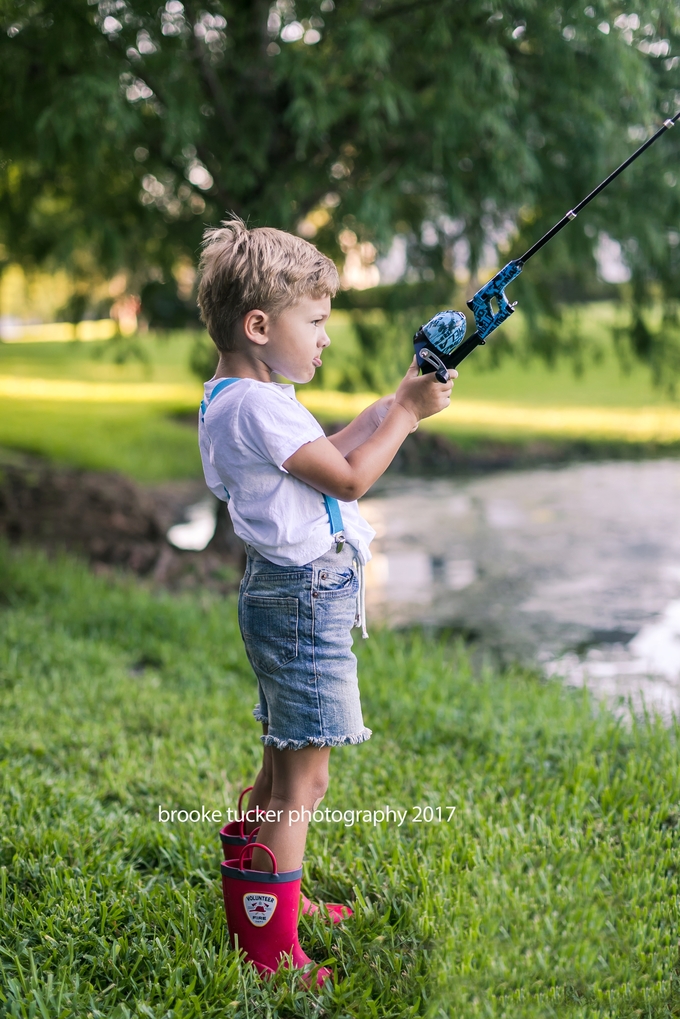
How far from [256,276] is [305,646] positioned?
0.70m

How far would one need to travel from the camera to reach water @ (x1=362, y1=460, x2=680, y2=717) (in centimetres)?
431

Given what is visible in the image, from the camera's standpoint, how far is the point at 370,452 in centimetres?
186

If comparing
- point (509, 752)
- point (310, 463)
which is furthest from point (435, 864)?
point (310, 463)

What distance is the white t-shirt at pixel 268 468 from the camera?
1.83 meters

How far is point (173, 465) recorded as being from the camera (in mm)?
9461

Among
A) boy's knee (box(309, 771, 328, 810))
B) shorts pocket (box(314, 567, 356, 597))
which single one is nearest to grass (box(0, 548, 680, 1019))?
boy's knee (box(309, 771, 328, 810))

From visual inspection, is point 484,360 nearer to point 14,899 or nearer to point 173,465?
point 173,465

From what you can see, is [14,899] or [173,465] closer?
[14,899]

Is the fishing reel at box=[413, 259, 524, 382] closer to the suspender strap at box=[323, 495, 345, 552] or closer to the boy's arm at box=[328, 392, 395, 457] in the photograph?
the boy's arm at box=[328, 392, 395, 457]

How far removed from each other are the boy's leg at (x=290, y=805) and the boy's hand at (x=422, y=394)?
68 centimetres

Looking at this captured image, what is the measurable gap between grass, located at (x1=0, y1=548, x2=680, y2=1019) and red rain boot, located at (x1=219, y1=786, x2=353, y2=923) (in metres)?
0.04

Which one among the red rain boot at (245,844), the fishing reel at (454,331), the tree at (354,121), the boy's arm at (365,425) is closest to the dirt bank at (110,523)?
the tree at (354,121)

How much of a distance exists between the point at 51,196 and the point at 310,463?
210 inches

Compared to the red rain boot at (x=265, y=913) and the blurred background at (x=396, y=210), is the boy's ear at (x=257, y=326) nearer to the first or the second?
the red rain boot at (x=265, y=913)
